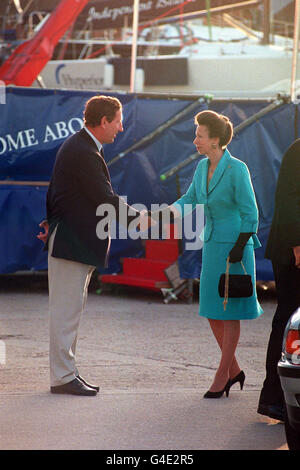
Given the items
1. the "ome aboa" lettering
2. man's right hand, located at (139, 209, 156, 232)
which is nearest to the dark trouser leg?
man's right hand, located at (139, 209, 156, 232)

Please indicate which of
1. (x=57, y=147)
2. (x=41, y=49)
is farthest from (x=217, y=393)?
(x=41, y=49)

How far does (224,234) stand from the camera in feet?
20.9

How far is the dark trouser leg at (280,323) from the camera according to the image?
571 cm

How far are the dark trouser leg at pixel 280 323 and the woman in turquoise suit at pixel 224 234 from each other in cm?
55

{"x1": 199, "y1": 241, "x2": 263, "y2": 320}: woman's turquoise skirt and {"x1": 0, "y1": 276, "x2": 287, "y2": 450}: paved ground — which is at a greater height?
{"x1": 199, "y1": 241, "x2": 263, "y2": 320}: woman's turquoise skirt

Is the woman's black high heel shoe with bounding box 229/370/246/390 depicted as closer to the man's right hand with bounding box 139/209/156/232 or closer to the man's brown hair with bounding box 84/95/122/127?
the man's right hand with bounding box 139/209/156/232

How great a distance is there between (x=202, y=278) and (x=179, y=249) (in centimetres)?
522

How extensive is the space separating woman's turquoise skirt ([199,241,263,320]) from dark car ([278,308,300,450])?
1.33m

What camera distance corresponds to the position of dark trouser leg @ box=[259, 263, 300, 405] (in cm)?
571

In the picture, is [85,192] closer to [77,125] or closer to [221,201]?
[221,201]

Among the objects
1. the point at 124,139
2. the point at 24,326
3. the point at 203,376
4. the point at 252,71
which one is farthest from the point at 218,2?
the point at 203,376

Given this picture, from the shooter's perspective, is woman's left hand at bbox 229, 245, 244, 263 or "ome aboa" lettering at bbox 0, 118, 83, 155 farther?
"ome aboa" lettering at bbox 0, 118, 83, 155

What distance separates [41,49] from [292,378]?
1358 centimetres

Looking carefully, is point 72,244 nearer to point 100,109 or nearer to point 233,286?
point 100,109
